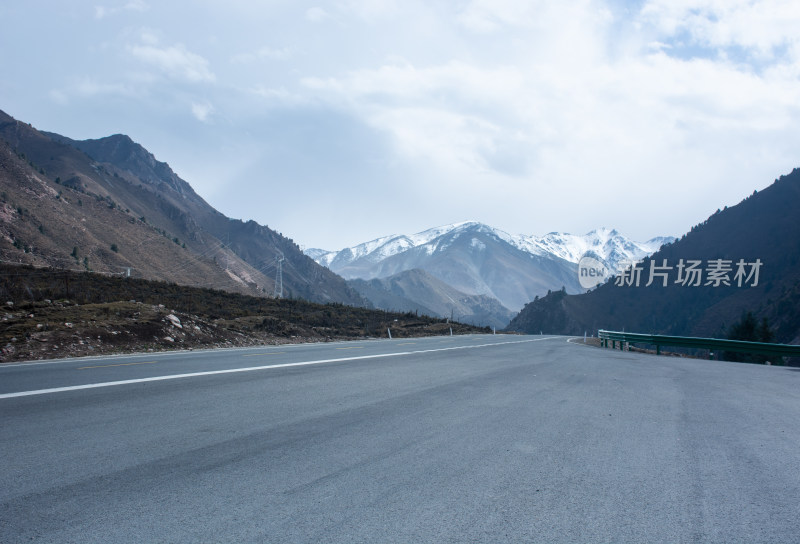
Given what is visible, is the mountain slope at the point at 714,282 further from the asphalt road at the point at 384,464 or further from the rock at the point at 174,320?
the asphalt road at the point at 384,464

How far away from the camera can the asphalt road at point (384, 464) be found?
11.4 feet

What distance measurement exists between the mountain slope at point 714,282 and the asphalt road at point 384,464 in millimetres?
143700

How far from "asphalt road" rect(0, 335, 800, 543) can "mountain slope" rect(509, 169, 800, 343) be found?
471 ft

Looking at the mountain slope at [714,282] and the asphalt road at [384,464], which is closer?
the asphalt road at [384,464]

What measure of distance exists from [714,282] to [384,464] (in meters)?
188

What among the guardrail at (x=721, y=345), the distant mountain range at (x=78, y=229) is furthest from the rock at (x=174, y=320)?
the distant mountain range at (x=78, y=229)

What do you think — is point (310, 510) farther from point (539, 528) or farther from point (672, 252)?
point (672, 252)

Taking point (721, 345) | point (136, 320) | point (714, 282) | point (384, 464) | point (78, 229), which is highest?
point (714, 282)

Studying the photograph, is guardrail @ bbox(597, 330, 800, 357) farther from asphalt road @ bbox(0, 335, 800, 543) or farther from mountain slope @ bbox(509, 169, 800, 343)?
mountain slope @ bbox(509, 169, 800, 343)

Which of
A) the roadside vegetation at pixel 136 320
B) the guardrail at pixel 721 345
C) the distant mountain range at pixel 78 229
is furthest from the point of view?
the distant mountain range at pixel 78 229

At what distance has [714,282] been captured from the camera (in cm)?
16575

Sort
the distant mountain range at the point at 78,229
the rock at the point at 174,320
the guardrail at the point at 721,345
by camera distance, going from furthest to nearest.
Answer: the distant mountain range at the point at 78,229 → the rock at the point at 174,320 → the guardrail at the point at 721,345

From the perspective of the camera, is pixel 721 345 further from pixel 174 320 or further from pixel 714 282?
pixel 714 282

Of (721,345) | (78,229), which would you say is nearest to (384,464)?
(721,345)
